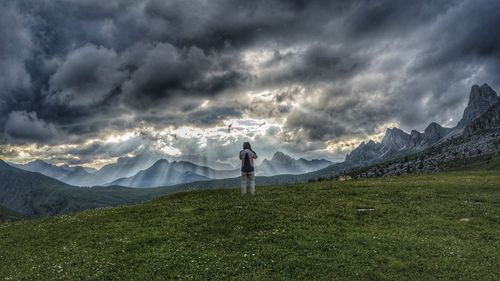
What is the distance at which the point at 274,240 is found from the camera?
23.5 metres

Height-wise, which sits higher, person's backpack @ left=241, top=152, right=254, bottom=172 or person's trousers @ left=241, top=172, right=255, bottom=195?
person's backpack @ left=241, top=152, right=254, bottom=172

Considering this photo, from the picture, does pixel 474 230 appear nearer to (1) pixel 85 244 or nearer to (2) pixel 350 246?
(2) pixel 350 246

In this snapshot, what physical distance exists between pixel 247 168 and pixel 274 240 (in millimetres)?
15297

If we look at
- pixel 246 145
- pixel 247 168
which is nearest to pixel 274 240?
pixel 247 168

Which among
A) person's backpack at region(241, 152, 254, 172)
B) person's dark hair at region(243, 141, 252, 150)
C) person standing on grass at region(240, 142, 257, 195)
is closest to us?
person's backpack at region(241, 152, 254, 172)

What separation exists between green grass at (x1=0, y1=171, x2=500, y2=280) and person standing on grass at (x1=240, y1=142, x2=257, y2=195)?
2412 mm

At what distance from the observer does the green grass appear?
19.3 meters

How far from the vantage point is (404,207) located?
31859 millimetres

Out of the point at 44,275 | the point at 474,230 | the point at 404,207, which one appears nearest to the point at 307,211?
the point at 404,207

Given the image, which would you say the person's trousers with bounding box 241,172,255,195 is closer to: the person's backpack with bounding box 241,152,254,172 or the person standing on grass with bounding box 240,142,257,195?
the person standing on grass with bounding box 240,142,257,195

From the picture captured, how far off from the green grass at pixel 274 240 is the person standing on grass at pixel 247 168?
2412 mm

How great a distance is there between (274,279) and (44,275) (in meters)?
13.6

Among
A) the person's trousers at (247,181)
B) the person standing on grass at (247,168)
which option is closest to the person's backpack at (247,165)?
the person standing on grass at (247,168)

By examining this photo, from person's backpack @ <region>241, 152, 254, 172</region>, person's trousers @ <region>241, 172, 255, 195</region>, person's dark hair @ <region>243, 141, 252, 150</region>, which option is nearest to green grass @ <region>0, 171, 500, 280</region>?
person's trousers @ <region>241, 172, 255, 195</region>
